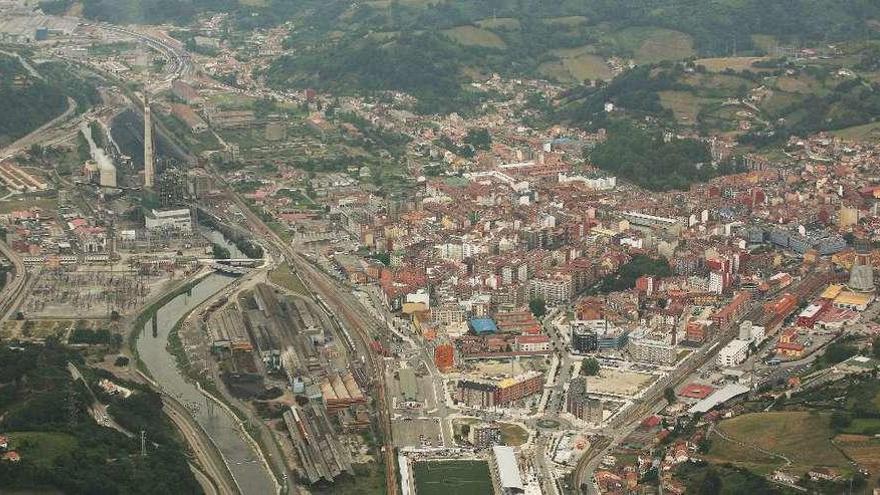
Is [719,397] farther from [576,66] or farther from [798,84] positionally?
[576,66]

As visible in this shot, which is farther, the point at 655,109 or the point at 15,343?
the point at 655,109

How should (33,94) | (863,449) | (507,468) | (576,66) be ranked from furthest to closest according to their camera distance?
(576,66) → (33,94) → (507,468) → (863,449)

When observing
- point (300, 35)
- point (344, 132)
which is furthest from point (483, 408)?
point (300, 35)

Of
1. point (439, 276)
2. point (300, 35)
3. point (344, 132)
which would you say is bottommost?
point (439, 276)

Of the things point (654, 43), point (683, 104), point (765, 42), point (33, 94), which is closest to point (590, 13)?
point (654, 43)

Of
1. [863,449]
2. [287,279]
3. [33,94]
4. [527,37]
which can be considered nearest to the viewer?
[863,449]

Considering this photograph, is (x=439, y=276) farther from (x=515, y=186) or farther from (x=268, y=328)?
(x=515, y=186)
